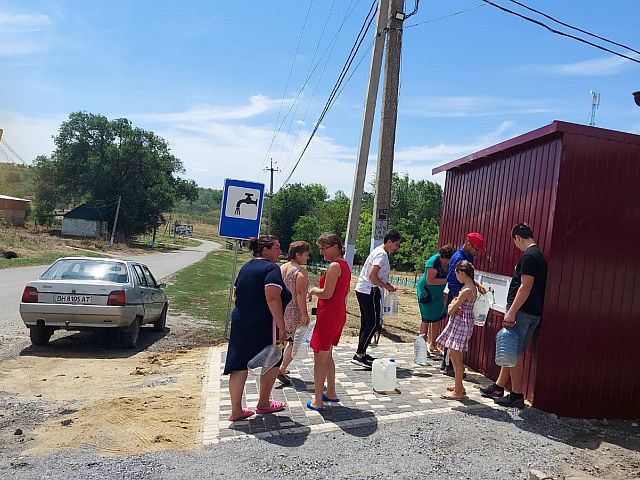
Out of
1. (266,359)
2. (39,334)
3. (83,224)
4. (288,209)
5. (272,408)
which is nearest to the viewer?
(266,359)

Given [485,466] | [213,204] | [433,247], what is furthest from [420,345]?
[213,204]

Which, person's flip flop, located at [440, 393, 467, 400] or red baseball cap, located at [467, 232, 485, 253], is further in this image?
red baseball cap, located at [467, 232, 485, 253]

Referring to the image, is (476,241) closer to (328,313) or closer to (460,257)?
(460,257)

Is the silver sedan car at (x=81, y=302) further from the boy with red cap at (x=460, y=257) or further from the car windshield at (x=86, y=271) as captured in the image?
the boy with red cap at (x=460, y=257)

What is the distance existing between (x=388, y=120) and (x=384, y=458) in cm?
767

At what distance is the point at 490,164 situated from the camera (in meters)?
7.00

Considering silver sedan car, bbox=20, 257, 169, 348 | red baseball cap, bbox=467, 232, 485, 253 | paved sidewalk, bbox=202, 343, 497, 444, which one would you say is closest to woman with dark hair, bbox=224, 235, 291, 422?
paved sidewalk, bbox=202, 343, 497, 444

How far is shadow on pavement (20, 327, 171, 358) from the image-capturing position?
8125 mm

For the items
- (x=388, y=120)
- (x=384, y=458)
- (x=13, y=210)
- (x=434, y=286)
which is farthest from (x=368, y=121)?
(x=13, y=210)

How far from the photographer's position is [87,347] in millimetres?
8664

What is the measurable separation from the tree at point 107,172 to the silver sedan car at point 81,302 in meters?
53.9

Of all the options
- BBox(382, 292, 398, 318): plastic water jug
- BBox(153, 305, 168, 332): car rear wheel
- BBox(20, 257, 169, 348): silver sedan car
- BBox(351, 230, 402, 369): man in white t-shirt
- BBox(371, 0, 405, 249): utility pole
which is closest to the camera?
BBox(351, 230, 402, 369): man in white t-shirt

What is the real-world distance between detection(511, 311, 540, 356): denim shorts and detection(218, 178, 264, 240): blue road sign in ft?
16.2

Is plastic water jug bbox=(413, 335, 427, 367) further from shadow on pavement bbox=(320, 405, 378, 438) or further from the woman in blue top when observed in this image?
shadow on pavement bbox=(320, 405, 378, 438)
